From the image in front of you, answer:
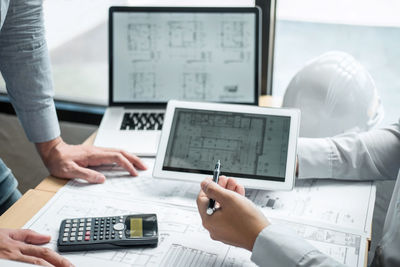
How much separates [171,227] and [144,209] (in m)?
0.09

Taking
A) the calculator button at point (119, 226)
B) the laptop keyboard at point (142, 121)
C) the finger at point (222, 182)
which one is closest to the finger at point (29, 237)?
the calculator button at point (119, 226)

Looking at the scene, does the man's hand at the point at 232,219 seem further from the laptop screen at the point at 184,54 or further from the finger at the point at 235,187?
the laptop screen at the point at 184,54

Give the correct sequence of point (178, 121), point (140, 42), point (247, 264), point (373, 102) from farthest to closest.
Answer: point (140, 42)
point (373, 102)
point (178, 121)
point (247, 264)

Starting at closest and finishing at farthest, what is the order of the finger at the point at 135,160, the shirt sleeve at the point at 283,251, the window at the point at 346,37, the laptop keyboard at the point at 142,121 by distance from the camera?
the shirt sleeve at the point at 283,251 < the finger at the point at 135,160 < the laptop keyboard at the point at 142,121 < the window at the point at 346,37

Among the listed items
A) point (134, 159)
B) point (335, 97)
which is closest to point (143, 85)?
point (134, 159)

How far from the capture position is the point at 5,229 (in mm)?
907

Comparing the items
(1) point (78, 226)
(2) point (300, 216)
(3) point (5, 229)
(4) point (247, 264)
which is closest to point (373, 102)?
(2) point (300, 216)

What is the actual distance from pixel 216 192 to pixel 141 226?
0.18 metres

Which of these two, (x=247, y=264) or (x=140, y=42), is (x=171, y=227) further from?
(x=140, y=42)

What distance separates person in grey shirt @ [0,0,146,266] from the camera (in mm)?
1132

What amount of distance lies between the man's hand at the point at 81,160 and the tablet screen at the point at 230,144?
0.12 meters

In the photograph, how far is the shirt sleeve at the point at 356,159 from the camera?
111 cm

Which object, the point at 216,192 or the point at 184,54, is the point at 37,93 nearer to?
the point at 184,54

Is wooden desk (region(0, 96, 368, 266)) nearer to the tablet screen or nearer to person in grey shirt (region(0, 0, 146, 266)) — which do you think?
person in grey shirt (region(0, 0, 146, 266))
